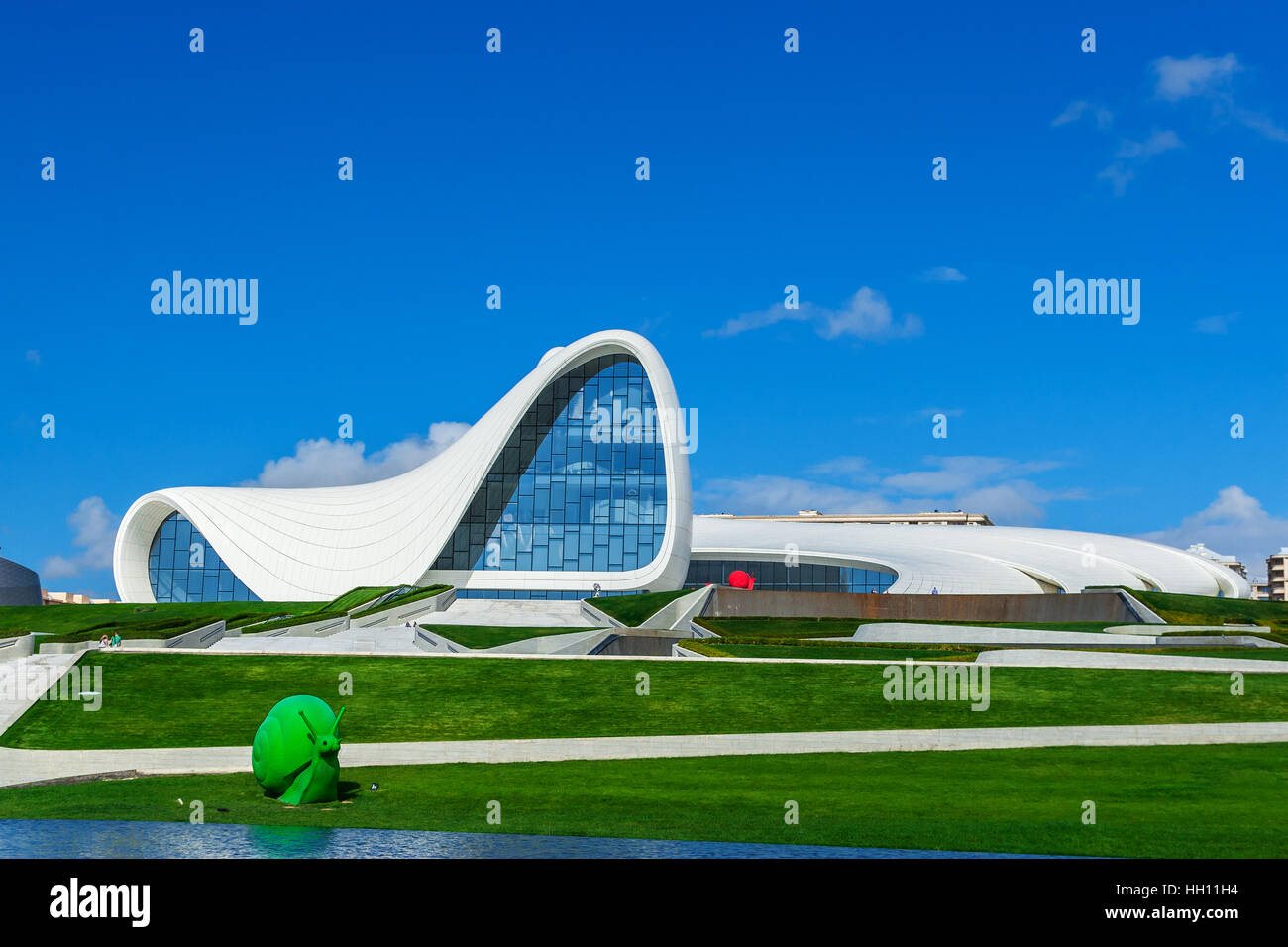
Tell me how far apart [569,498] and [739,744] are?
3538cm

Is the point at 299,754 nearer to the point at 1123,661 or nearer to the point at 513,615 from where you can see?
the point at 1123,661

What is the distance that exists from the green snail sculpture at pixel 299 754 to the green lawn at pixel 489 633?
17.5 metres

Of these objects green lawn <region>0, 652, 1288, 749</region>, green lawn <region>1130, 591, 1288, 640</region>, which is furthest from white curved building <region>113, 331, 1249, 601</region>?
green lawn <region>0, 652, 1288, 749</region>

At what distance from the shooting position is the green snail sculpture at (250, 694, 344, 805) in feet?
41.0

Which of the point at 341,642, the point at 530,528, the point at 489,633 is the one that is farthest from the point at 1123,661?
the point at 530,528

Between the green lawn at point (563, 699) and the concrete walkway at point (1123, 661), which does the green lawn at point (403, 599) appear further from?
the concrete walkway at point (1123, 661)

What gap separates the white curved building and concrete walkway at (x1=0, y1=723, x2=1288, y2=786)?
32773 mm

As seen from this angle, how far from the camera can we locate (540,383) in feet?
169

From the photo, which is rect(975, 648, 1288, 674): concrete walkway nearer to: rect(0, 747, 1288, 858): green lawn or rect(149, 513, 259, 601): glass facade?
rect(0, 747, 1288, 858): green lawn

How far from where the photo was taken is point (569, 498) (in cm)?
5162
